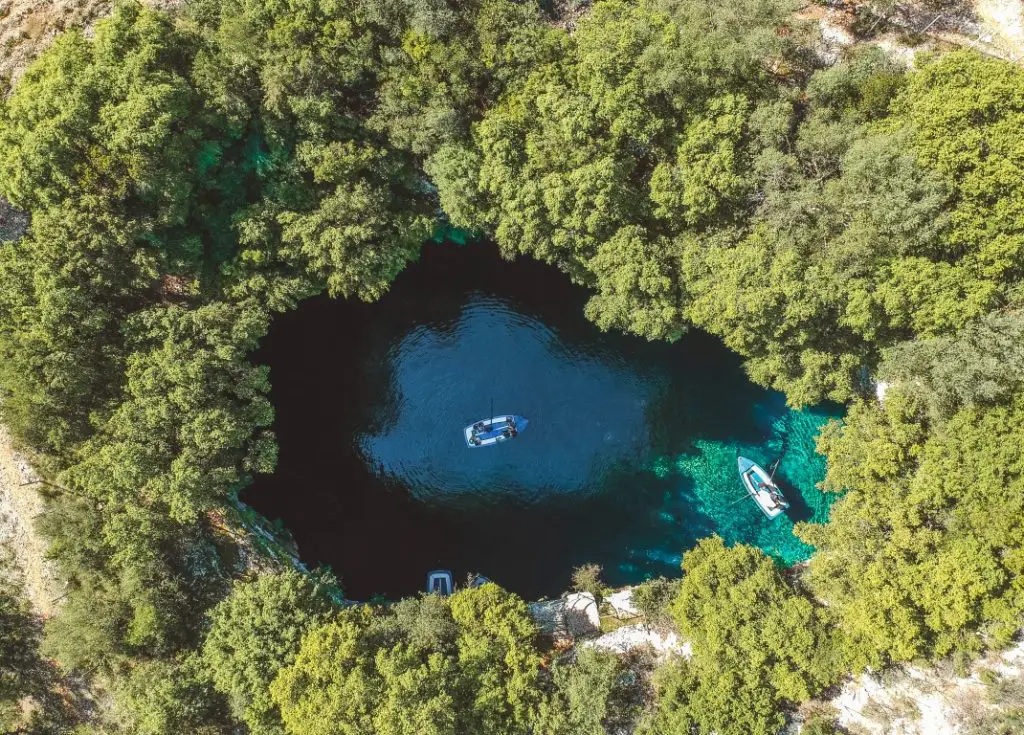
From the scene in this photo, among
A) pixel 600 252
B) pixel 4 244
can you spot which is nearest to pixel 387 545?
pixel 600 252

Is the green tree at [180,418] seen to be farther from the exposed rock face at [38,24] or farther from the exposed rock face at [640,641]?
the exposed rock face at [640,641]

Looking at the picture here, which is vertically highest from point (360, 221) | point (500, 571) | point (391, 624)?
point (360, 221)

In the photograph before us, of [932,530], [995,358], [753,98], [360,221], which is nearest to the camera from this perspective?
[995,358]

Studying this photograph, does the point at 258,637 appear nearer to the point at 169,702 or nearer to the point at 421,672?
the point at 169,702

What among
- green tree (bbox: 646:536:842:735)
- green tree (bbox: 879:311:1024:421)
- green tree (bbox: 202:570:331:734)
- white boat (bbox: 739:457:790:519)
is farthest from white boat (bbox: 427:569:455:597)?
green tree (bbox: 879:311:1024:421)

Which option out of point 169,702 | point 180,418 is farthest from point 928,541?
point 180,418

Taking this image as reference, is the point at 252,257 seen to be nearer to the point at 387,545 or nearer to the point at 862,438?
the point at 387,545
